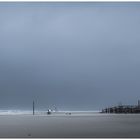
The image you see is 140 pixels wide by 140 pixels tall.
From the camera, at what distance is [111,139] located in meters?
25.9

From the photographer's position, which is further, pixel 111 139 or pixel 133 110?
pixel 133 110

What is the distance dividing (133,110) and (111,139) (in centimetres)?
9668

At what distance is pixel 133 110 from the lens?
121188 millimetres

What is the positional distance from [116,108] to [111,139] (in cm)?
10065

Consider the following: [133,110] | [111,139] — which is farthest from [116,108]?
[111,139]

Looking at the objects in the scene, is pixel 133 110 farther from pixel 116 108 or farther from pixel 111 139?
pixel 111 139

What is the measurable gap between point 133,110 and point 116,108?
20.2 feet

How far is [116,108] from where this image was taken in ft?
413

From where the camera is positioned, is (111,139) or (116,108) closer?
(111,139)
